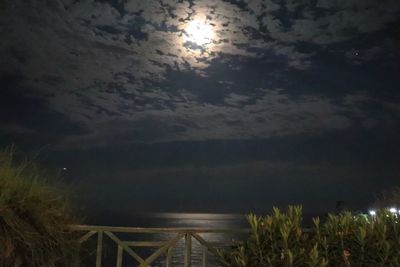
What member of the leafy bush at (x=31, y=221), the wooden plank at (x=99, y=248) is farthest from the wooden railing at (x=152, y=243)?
the leafy bush at (x=31, y=221)

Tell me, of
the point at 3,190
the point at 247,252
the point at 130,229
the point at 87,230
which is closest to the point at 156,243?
the point at 130,229

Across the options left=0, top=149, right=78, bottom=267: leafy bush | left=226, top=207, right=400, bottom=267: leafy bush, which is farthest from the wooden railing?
left=226, top=207, right=400, bottom=267: leafy bush

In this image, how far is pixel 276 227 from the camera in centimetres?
537

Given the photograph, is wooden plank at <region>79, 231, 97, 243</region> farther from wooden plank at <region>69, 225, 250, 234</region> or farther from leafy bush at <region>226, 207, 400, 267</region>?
leafy bush at <region>226, 207, 400, 267</region>

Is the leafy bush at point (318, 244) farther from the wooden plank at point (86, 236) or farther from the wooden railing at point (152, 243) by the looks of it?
the wooden plank at point (86, 236)

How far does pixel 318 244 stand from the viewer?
18.3 ft

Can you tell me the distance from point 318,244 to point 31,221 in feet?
11.9

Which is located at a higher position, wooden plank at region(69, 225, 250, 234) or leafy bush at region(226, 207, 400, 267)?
wooden plank at region(69, 225, 250, 234)

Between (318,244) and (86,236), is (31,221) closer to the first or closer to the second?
(86,236)

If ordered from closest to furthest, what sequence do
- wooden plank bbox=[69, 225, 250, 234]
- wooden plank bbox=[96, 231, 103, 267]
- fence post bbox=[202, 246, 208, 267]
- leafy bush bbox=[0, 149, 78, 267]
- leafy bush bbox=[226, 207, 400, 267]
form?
leafy bush bbox=[0, 149, 78, 267] → leafy bush bbox=[226, 207, 400, 267] → wooden plank bbox=[69, 225, 250, 234] → wooden plank bbox=[96, 231, 103, 267] → fence post bbox=[202, 246, 208, 267]

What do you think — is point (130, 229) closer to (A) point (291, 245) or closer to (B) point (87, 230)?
(B) point (87, 230)

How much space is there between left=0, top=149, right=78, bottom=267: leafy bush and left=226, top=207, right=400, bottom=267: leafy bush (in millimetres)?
2222

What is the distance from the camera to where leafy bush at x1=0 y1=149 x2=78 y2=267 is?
4.80 metres

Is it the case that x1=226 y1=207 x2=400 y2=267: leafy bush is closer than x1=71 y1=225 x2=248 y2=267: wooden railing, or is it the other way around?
x1=226 y1=207 x2=400 y2=267: leafy bush
